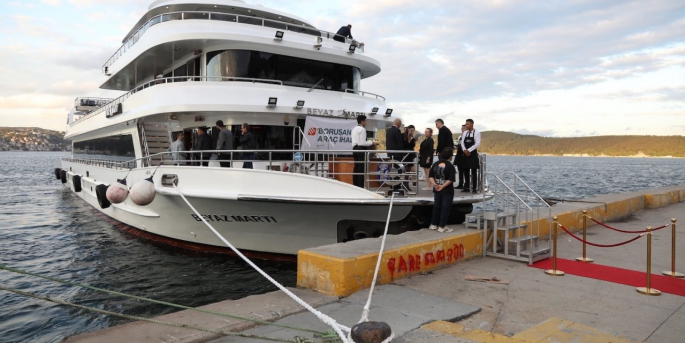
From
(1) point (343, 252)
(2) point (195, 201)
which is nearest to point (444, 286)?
(1) point (343, 252)

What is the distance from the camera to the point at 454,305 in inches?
182

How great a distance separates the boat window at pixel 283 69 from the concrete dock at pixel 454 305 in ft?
19.3

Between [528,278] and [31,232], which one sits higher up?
[528,278]

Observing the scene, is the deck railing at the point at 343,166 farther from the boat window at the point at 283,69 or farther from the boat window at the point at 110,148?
the boat window at the point at 110,148

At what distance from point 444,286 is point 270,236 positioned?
4.20m

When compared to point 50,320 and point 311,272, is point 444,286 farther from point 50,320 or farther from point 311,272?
point 50,320

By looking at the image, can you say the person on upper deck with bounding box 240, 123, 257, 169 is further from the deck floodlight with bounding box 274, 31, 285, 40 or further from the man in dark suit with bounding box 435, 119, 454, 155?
the man in dark suit with bounding box 435, 119, 454, 155

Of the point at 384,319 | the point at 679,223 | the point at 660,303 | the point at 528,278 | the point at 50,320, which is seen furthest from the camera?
the point at 679,223

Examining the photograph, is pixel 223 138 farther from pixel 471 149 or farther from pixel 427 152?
pixel 471 149

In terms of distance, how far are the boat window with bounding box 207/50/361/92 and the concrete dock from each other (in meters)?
5.89

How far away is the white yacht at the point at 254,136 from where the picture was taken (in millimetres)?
7988

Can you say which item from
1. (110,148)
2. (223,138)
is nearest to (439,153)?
(223,138)

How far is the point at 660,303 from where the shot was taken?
499cm

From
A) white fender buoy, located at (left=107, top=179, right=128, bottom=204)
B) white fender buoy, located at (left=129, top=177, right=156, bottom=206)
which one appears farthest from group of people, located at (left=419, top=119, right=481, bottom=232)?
white fender buoy, located at (left=107, top=179, right=128, bottom=204)
